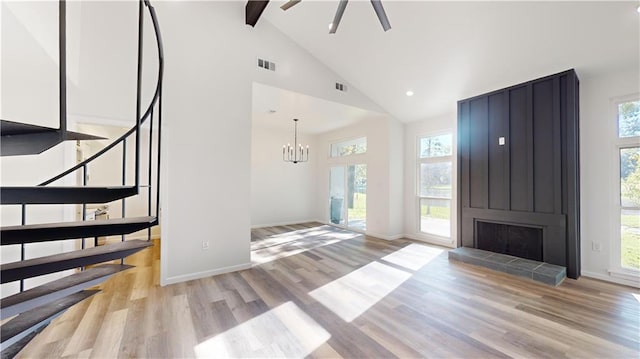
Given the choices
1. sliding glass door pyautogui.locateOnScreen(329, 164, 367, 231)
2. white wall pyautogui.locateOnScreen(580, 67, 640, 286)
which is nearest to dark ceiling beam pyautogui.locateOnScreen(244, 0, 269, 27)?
sliding glass door pyautogui.locateOnScreen(329, 164, 367, 231)

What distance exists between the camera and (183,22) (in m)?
3.66

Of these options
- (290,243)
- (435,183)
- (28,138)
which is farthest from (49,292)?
(435,183)

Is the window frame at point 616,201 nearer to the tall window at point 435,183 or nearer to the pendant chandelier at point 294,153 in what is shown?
the tall window at point 435,183

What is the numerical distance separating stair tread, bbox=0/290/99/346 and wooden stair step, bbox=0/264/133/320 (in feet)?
0.28

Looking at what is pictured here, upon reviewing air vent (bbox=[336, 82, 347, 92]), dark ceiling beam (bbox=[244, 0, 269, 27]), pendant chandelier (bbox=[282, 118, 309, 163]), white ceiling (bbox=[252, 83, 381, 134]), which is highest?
dark ceiling beam (bbox=[244, 0, 269, 27])

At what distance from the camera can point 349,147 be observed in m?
7.42

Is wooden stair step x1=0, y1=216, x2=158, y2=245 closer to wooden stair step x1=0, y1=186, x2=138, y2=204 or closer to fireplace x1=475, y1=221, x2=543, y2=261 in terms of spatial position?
wooden stair step x1=0, y1=186, x2=138, y2=204

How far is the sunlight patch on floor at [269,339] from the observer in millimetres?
2141

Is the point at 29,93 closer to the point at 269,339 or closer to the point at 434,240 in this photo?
the point at 269,339

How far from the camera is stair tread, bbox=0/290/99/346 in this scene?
4.34 feet

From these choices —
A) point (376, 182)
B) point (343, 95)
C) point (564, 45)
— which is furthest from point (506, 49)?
point (376, 182)

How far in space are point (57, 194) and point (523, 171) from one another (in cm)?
544

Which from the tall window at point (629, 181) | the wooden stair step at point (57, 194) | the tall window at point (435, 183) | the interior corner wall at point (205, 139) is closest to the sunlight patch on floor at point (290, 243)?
the interior corner wall at point (205, 139)

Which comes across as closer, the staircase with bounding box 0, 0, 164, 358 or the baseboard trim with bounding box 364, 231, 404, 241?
the staircase with bounding box 0, 0, 164, 358
